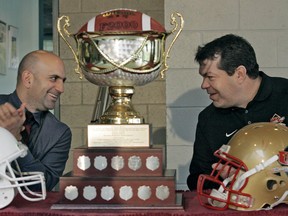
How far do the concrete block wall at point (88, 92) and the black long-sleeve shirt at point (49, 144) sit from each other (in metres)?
1.44

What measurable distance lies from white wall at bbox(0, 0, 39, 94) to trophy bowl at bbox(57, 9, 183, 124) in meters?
2.50

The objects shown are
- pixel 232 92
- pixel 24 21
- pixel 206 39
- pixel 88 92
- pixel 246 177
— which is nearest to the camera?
A: pixel 246 177

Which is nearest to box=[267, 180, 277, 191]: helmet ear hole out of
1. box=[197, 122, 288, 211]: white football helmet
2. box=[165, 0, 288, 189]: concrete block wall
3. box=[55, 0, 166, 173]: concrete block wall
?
box=[197, 122, 288, 211]: white football helmet

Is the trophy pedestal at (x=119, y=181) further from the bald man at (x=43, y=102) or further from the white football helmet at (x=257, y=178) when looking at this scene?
the bald man at (x=43, y=102)

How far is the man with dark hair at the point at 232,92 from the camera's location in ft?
9.06

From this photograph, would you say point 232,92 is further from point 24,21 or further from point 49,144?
point 24,21

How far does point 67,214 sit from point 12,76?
9.21 ft

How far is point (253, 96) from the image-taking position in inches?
111

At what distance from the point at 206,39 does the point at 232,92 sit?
98 cm

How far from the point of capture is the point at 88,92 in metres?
4.44

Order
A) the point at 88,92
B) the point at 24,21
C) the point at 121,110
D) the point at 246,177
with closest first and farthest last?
the point at 246,177 → the point at 121,110 → the point at 88,92 → the point at 24,21

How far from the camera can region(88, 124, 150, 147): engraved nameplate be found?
6.77ft

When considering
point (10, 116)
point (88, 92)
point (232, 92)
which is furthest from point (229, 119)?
point (88, 92)

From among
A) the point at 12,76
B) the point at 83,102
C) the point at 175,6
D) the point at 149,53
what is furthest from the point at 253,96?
the point at 12,76
